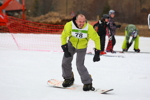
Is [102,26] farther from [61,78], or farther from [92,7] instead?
[92,7]

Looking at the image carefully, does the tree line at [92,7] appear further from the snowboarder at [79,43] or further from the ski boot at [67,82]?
the snowboarder at [79,43]

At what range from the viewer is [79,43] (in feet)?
14.6

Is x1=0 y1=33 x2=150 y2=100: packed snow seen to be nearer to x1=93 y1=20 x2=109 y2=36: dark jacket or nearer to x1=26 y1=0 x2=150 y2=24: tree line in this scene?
x1=93 y1=20 x2=109 y2=36: dark jacket

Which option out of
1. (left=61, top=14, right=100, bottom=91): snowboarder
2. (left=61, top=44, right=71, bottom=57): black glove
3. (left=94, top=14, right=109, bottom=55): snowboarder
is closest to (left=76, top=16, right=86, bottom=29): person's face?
(left=61, top=14, right=100, bottom=91): snowboarder

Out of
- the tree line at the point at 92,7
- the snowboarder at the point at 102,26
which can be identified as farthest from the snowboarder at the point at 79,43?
the tree line at the point at 92,7

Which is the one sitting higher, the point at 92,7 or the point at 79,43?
the point at 92,7

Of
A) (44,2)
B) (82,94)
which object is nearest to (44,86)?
(82,94)

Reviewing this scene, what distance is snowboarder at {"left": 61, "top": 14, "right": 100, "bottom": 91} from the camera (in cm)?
432

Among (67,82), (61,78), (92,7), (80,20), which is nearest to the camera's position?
(80,20)

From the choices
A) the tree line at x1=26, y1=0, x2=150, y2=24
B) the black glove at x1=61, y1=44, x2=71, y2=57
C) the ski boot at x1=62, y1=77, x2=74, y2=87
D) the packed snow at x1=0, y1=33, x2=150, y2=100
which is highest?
the tree line at x1=26, y1=0, x2=150, y2=24

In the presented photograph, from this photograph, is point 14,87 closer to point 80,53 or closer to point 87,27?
point 80,53

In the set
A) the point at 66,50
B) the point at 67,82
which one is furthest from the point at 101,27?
the point at 66,50

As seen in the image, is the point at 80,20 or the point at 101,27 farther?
the point at 101,27

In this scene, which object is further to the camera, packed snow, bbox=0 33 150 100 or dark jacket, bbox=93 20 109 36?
dark jacket, bbox=93 20 109 36
